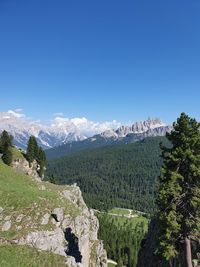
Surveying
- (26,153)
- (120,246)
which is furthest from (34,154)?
(120,246)

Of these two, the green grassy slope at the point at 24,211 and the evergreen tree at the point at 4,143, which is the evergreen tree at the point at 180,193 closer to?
the green grassy slope at the point at 24,211

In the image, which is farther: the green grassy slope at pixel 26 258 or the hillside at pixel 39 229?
the hillside at pixel 39 229

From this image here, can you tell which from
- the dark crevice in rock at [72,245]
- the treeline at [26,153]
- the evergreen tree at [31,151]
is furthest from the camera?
the evergreen tree at [31,151]

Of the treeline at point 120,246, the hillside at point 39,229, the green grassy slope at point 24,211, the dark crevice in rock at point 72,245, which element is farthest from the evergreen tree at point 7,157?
the treeline at point 120,246

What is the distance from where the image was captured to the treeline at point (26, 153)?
10200 cm

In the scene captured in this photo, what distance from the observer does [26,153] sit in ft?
386

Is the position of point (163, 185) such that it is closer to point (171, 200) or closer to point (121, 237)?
point (171, 200)

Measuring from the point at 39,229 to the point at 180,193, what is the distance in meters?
33.5

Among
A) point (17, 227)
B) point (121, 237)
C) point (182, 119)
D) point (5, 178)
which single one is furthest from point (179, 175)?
point (121, 237)

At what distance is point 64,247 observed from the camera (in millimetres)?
66500

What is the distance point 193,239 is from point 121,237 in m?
140

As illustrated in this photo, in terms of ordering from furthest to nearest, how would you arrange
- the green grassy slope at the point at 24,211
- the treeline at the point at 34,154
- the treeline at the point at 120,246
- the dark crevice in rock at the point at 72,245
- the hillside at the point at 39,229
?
1. the treeline at the point at 120,246
2. the treeline at the point at 34,154
3. the dark crevice in rock at the point at 72,245
4. the hillside at the point at 39,229
5. the green grassy slope at the point at 24,211

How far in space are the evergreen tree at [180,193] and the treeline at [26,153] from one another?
70393 mm

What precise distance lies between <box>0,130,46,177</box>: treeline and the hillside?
17.1 metres
